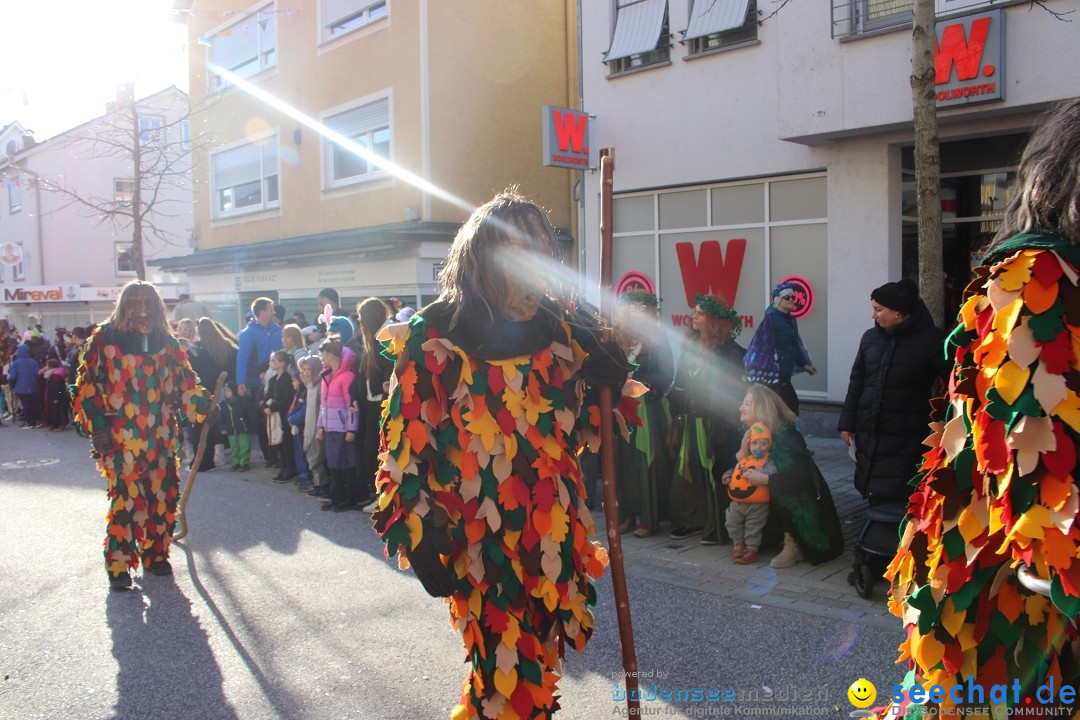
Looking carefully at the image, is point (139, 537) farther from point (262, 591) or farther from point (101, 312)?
point (101, 312)

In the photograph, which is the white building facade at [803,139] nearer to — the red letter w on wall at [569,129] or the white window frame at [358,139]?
the red letter w on wall at [569,129]

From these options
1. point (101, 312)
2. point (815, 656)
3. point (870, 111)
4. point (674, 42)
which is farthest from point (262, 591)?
point (101, 312)

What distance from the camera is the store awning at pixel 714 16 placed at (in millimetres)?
11164

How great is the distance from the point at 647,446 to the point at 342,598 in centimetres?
253

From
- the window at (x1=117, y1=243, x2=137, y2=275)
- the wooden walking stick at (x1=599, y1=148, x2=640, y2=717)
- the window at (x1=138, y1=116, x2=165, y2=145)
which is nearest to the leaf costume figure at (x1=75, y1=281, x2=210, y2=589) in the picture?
the wooden walking stick at (x1=599, y1=148, x2=640, y2=717)

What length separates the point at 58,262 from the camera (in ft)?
112

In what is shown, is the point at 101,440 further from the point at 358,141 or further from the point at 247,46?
the point at 247,46

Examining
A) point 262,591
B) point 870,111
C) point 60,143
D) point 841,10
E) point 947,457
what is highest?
point 60,143

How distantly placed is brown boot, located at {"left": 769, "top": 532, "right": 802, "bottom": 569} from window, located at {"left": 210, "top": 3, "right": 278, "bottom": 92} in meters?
16.5

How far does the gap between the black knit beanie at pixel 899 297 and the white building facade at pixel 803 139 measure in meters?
→ 4.28

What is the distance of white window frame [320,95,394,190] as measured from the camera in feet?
54.0

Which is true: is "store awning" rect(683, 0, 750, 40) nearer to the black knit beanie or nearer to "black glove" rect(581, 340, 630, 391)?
the black knit beanie

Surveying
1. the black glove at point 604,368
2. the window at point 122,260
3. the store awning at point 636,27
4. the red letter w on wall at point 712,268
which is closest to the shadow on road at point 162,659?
the black glove at point 604,368

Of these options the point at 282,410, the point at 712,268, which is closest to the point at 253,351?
the point at 282,410
